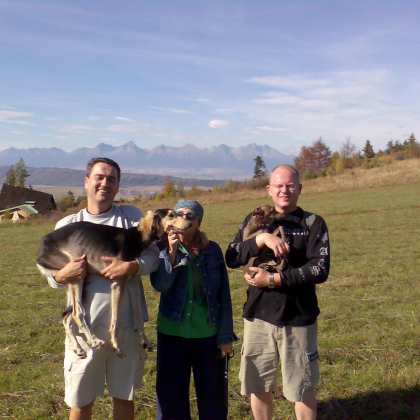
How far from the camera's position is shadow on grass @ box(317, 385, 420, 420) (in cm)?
447

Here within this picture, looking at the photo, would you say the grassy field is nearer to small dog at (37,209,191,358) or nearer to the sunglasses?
small dog at (37,209,191,358)

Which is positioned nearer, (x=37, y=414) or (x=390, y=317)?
(x=37, y=414)

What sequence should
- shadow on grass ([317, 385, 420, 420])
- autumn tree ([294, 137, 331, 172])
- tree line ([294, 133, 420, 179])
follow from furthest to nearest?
autumn tree ([294, 137, 331, 172]), tree line ([294, 133, 420, 179]), shadow on grass ([317, 385, 420, 420])

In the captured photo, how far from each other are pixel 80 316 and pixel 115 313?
0.30m

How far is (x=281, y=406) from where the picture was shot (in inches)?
183

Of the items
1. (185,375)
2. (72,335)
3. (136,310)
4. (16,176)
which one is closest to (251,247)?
(136,310)

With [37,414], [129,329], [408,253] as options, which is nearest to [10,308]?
[37,414]

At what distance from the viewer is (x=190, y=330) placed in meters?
3.83

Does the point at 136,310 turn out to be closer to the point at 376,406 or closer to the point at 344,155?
the point at 376,406

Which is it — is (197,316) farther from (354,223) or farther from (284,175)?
(354,223)

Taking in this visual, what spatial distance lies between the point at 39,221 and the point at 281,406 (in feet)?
135

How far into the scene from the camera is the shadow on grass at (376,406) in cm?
447

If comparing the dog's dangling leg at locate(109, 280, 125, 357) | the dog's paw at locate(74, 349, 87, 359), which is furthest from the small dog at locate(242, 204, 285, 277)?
the dog's paw at locate(74, 349, 87, 359)

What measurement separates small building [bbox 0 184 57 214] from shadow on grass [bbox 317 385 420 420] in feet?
230
